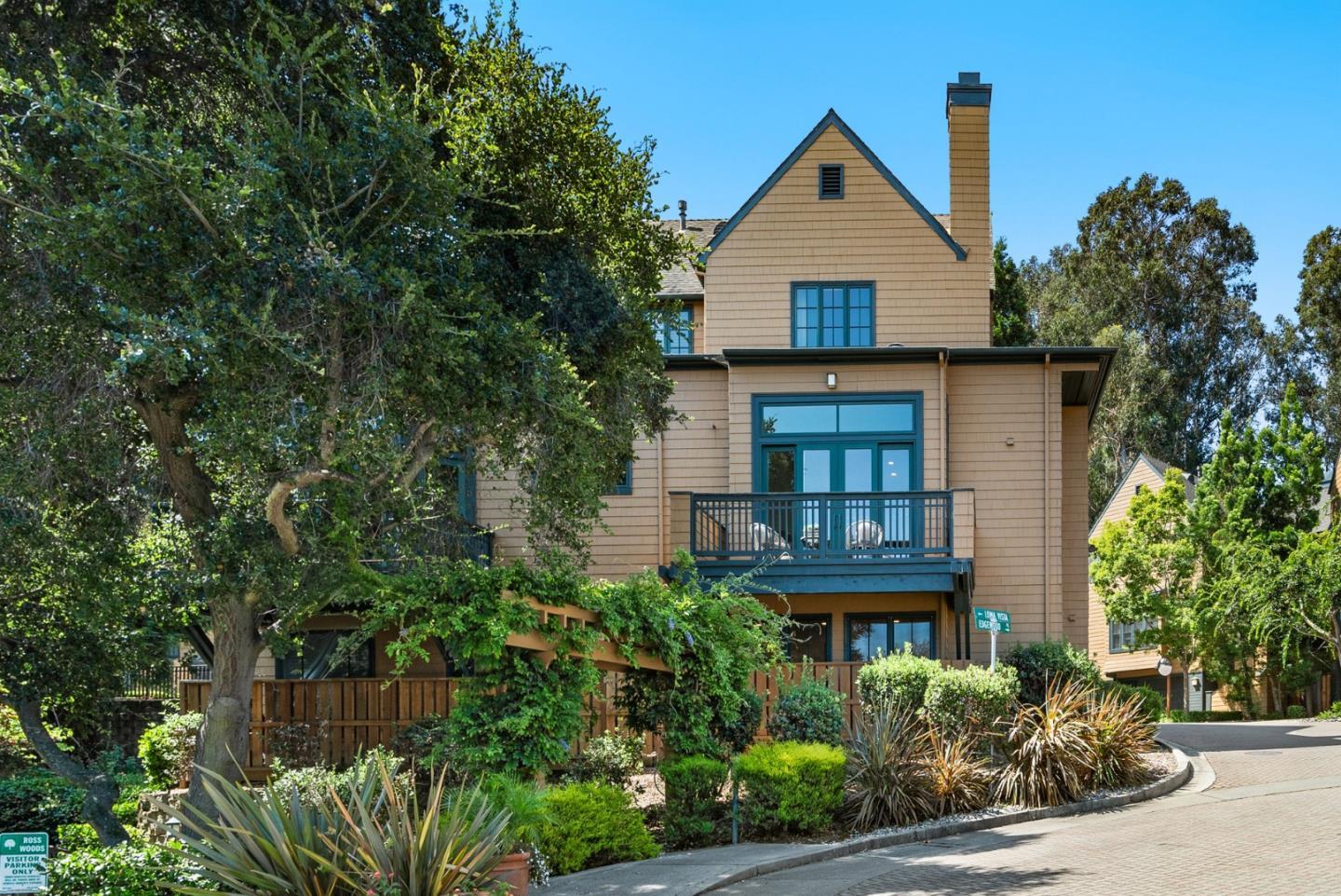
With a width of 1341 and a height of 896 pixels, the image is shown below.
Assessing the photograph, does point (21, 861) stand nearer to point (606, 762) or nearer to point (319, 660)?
point (606, 762)

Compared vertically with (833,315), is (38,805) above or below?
below

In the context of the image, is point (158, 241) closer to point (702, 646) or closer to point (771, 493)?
point (702, 646)

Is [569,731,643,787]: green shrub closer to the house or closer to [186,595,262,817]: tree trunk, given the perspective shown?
[186,595,262,817]: tree trunk

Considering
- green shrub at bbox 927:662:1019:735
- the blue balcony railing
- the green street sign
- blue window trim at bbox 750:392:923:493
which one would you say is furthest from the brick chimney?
green shrub at bbox 927:662:1019:735

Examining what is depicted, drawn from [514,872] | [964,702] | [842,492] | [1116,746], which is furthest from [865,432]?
[514,872]

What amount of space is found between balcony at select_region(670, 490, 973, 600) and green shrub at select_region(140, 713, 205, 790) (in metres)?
8.44

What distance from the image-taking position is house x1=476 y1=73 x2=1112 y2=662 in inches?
886

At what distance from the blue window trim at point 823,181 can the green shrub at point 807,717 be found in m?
11.8

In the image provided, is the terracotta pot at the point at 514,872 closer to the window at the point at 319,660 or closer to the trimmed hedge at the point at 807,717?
the trimmed hedge at the point at 807,717

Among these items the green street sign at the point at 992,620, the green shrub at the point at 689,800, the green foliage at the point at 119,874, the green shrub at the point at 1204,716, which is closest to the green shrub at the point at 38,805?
the green shrub at the point at 689,800

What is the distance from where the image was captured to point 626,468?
24.1 meters

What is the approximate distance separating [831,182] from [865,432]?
4.89 m

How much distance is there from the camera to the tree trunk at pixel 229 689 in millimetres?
14898

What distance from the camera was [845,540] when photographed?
22.5 metres
